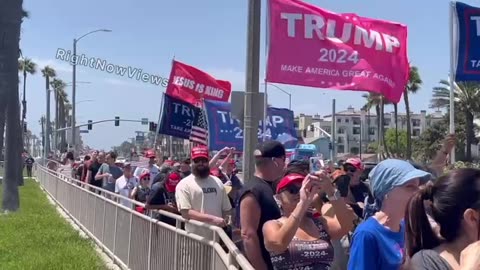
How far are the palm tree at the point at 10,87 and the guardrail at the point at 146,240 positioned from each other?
→ 12.5 feet

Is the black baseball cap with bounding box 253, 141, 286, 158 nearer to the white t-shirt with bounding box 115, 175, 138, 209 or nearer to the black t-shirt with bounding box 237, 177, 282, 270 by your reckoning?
the black t-shirt with bounding box 237, 177, 282, 270

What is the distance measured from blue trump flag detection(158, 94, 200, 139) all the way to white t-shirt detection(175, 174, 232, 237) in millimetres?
8172

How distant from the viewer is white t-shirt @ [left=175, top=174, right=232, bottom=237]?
8.14 metres

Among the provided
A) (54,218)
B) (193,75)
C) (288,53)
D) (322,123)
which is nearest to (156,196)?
(288,53)

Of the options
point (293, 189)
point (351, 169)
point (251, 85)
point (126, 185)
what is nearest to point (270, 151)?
point (293, 189)

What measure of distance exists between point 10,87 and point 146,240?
1223 cm

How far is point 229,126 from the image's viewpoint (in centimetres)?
1452

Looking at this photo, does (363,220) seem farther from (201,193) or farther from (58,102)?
(58,102)

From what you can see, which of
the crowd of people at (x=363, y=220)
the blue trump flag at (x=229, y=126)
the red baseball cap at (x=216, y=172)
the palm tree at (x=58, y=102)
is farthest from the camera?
the palm tree at (x=58, y=102)

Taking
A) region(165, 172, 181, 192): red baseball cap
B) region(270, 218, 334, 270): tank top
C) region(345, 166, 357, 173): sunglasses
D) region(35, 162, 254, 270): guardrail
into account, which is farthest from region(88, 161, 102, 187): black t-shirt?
region(270, 218, 334, 270): tank top

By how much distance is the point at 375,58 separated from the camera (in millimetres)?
11344

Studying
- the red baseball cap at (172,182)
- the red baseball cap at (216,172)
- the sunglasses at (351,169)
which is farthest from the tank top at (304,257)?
the red baseball cap at (216,172)

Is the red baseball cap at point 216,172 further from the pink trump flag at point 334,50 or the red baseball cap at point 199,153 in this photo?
the red baseball cap at point 199,153

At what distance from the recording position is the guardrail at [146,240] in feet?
17.9
